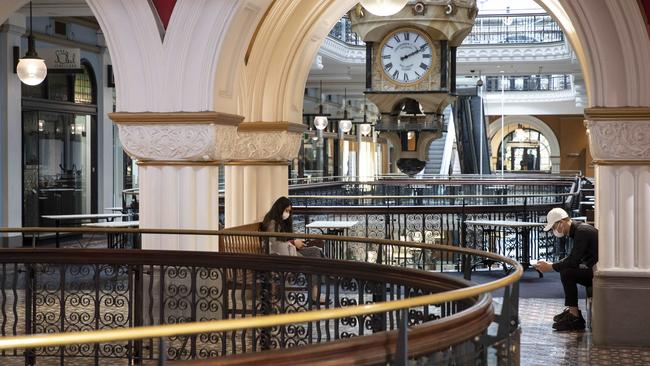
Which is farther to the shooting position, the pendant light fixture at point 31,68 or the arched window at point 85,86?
the arched window at point 85,86

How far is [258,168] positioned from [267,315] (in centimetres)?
953

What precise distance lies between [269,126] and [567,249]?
5.67 m

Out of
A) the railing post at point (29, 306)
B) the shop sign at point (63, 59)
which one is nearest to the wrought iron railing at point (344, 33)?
the shop sign at point (63, 59)

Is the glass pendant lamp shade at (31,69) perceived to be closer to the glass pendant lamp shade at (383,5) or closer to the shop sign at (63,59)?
the shop sign at (63,59)

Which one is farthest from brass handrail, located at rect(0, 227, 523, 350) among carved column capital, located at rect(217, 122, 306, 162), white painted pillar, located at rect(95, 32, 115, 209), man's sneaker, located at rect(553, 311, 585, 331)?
white painted pillar, located at rect(95, 32, 115, 209)

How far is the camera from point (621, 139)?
1005 cm

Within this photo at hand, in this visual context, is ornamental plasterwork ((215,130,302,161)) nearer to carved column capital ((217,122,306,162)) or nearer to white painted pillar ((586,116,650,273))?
carved column capital ((217,122,306,162))

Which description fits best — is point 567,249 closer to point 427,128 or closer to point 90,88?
point 427,128

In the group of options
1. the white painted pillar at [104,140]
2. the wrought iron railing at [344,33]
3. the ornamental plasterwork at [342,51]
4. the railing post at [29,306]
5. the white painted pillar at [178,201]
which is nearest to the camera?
the railing post at [29,306]

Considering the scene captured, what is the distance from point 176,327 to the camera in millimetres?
4328

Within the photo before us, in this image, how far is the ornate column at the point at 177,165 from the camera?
11.1 m

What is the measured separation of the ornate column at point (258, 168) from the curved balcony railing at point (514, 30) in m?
17.9

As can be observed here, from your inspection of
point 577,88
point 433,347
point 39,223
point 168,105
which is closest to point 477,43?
point 577,88

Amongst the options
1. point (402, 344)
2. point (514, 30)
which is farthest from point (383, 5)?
point (514, 30)
